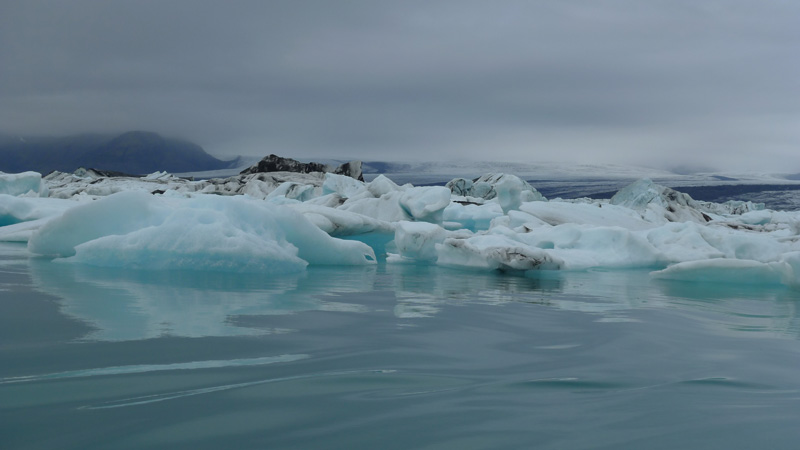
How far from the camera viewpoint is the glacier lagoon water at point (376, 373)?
5.18 ft

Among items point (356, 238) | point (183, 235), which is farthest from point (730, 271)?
point (183, 235)

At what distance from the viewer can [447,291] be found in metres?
5.04

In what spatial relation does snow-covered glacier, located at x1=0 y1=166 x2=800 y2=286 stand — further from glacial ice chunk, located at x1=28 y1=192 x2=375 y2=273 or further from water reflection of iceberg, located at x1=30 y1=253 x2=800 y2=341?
water reflection of iceberg, located at x1=30 y1=253 x2=800 y2=341

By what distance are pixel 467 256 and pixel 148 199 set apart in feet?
11.5

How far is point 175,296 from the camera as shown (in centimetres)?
392

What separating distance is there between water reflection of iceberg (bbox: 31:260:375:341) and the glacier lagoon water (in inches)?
0.9

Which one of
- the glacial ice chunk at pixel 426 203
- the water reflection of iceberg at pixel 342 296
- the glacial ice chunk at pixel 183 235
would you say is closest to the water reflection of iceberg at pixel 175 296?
the water reflection of iceberg at pixel 342 296

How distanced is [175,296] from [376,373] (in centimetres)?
221

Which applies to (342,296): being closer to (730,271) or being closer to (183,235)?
(183,235)

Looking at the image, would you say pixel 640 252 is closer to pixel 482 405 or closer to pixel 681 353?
pixel 681 353

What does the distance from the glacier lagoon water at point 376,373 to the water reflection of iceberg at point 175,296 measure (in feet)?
0.08

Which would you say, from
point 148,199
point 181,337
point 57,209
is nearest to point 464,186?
point 57,209

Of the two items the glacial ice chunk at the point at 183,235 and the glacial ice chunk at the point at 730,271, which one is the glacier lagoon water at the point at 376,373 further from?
the glacial ice chunk at the point at 730,271

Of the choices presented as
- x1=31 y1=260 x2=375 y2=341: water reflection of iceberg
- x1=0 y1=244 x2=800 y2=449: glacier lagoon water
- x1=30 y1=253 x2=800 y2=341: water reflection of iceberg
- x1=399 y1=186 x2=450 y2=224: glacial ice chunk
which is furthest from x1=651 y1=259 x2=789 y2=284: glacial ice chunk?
x1=399 y1=186 x2=450 y2=224: glacial ice chunk
